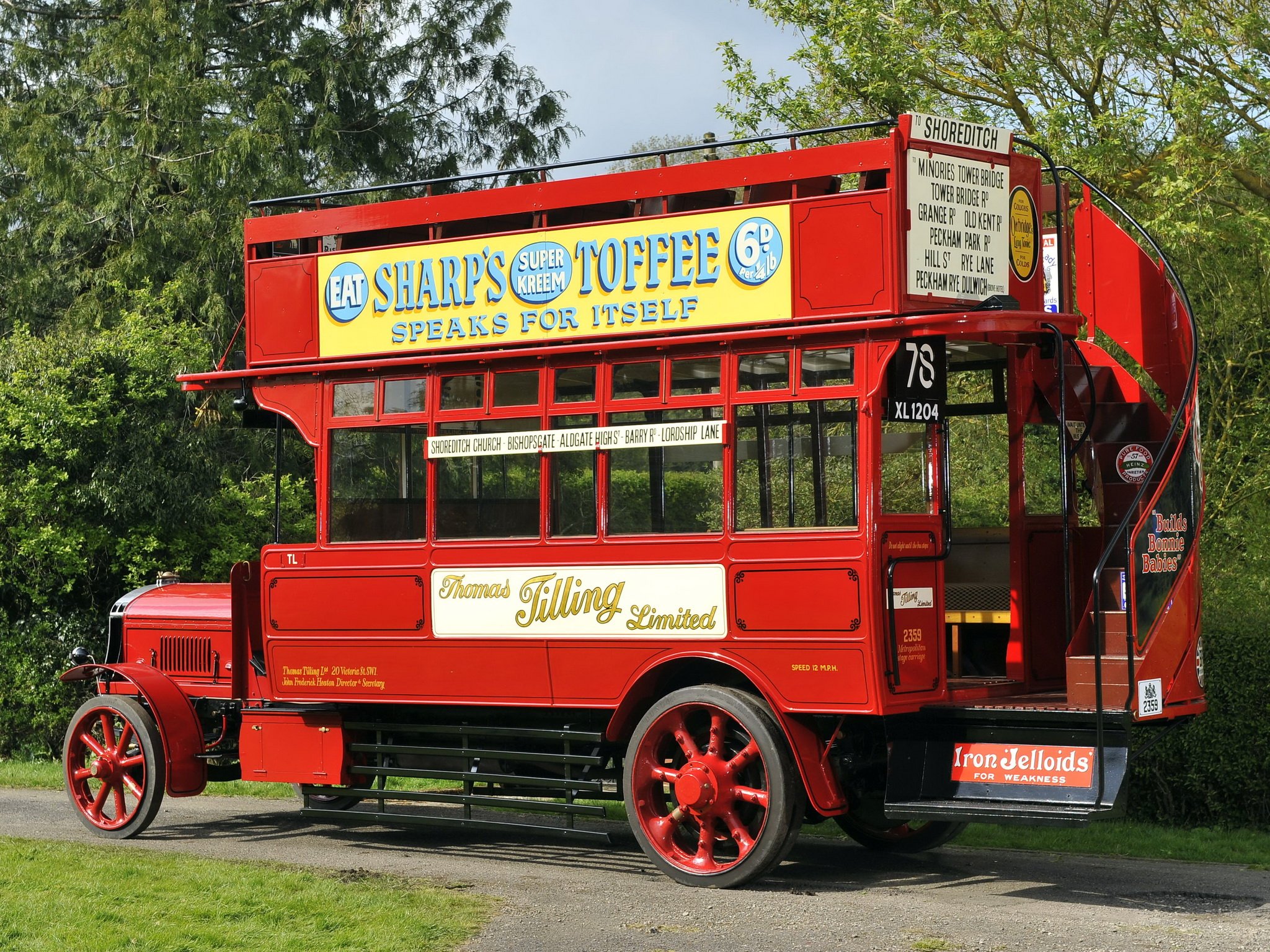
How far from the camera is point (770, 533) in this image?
8.74 meters

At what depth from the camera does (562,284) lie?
31.5ft

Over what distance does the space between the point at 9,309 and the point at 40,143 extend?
2.39 m

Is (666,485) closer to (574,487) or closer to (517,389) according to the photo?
(574,487)

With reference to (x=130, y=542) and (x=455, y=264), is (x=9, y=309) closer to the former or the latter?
(x=130, y=542)

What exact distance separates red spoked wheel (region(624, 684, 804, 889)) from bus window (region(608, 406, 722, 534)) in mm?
947

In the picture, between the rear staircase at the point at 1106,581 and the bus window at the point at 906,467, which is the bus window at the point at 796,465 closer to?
the bus window at the point at 906,467

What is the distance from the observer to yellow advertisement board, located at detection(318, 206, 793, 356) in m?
8.97

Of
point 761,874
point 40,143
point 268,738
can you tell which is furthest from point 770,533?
point 40,143

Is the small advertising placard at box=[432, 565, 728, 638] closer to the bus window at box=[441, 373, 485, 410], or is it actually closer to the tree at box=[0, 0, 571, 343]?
the bus window at box=[441, 373, 485, 410]

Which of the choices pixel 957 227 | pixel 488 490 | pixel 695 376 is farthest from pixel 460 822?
pixel 957 227

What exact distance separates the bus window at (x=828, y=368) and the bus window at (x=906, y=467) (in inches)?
13.5

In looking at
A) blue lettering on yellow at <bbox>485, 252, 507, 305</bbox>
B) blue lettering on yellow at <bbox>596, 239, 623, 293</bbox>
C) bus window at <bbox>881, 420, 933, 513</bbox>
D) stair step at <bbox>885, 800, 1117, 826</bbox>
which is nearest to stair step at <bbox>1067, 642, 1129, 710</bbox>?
stair step at <bbox>885, 800, 1117, 826</bbox>

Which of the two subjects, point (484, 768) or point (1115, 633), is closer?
point (1115, 633)

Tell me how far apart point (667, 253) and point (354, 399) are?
94.4 inches
